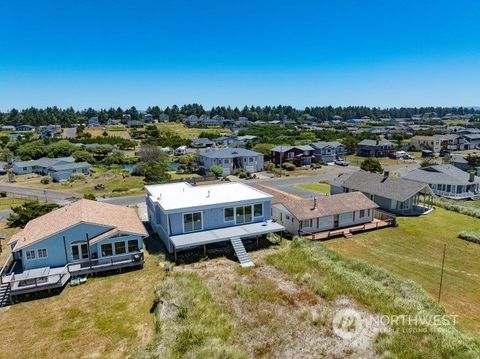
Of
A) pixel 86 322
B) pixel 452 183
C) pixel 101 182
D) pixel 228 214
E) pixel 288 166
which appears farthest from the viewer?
pixel 288 166

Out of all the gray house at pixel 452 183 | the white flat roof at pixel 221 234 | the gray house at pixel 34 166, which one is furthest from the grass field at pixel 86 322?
the gray house at pixel 34 166

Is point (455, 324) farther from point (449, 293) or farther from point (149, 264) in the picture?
point (149, 264)

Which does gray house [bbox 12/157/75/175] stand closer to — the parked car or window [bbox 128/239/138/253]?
window [bbox 128/239/138/253]

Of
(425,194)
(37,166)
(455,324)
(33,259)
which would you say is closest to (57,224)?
(33,259)

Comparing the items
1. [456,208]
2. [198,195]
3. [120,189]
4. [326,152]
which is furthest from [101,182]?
Answer: [456,208]

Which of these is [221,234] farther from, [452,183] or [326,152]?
[326,152]

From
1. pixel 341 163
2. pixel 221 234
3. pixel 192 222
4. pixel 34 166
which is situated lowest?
pixel 341 163

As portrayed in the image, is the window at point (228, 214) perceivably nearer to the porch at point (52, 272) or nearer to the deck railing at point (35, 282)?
the porch at point (52, 272)
